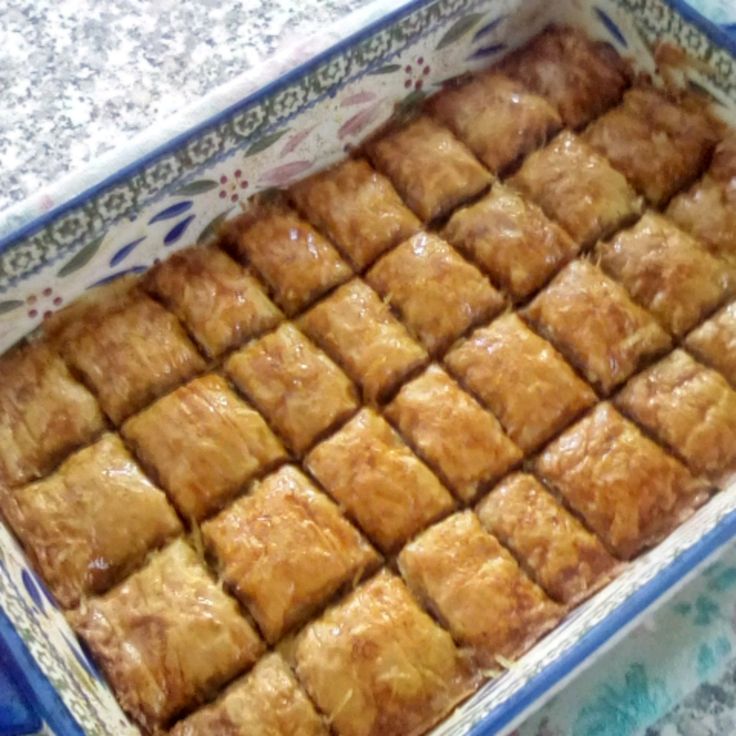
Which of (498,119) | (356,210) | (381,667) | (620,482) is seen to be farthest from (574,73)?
(381,667)

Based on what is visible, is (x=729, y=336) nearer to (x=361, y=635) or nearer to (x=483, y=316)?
(x=483, y=316)

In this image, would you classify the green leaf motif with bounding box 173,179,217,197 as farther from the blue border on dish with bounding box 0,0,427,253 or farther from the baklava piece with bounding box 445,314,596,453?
the baklava piece with bounding box 445,314,596,453

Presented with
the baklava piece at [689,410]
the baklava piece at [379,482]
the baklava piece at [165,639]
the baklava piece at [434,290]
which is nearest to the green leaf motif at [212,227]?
the baklava piece at [434,290]

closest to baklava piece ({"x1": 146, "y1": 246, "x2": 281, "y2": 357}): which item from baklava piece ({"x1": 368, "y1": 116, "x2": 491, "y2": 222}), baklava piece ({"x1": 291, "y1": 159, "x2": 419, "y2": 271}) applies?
baklava piece ({"x1": 291, "y1": 159, "x2": 419, "y2": 271})

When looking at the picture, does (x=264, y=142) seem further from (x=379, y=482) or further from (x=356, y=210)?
(x=379, y=482)

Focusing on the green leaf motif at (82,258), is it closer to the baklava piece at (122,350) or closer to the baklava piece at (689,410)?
the baklava piece at (122,350)
